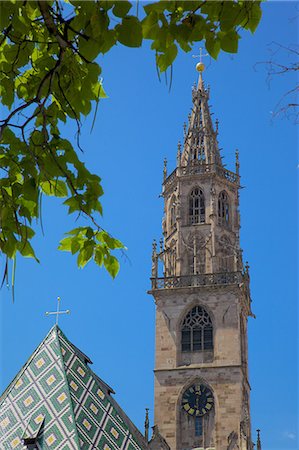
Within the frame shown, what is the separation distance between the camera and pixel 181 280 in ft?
108

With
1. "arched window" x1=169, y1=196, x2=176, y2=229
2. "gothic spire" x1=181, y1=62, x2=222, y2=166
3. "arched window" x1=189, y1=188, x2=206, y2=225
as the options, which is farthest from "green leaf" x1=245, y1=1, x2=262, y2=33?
"gothic spire" x1=181, y1=62, x2=222, y2=166

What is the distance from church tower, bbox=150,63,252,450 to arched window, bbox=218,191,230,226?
0.18 ft

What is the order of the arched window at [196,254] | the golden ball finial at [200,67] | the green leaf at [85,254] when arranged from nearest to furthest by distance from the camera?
the green leaf at [85,254]
the arched window at [196,254]
the golden ball finial at [200,67]

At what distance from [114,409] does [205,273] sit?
13.6 m

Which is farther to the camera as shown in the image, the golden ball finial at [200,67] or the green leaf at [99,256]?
the golden ball finial at [200,67]

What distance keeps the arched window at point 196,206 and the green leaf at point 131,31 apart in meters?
30.8

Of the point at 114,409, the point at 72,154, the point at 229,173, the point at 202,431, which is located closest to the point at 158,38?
the point at 72,154

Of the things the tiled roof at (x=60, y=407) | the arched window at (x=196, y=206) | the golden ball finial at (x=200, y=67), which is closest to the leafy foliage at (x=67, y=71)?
the tiled roof at (x=60, y=407)

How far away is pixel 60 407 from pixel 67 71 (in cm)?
1483

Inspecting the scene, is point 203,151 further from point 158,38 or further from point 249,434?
point 158,38

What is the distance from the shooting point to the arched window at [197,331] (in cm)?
3161

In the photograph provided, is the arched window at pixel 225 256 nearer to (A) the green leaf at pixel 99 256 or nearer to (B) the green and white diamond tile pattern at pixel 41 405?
(B) the green and white diamond tile pattern at pixel 41 405

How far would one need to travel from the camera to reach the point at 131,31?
417 centimetres

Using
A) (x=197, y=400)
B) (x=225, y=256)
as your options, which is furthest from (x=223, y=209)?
(x=197, y=400)
